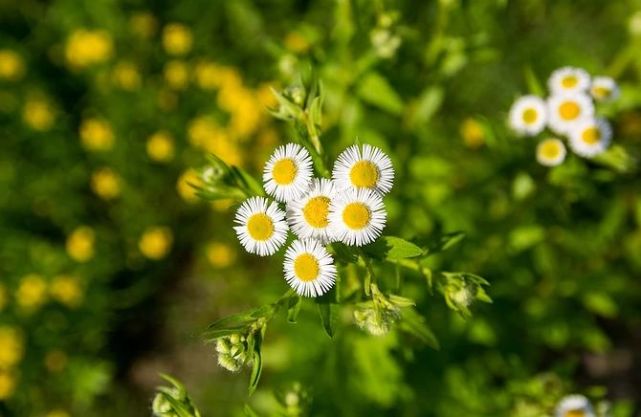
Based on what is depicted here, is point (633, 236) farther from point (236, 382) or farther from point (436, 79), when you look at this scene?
point (236, 382)

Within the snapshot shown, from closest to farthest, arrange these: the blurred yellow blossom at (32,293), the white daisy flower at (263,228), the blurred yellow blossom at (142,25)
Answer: the white daisy flower at (263,228), the blurred yellow blossom at (32,293), the blurred yellow blossom at (142,25)

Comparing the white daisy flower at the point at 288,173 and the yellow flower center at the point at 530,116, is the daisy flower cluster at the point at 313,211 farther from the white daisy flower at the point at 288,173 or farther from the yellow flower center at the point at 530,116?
the yellow flower center at the point at 530,116

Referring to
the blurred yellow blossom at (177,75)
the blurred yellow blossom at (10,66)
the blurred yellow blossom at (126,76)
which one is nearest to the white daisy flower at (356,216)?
the blurred yellow blossom at (177,75)

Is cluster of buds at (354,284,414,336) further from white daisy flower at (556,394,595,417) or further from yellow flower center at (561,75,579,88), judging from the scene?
yellow flower center at (561,75,579,88)

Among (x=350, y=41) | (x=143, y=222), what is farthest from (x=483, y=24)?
(x=143, y=222)

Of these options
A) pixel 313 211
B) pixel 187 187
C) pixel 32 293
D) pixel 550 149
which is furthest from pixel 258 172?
pixel 313 211

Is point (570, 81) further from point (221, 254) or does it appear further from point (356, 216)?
point (221, 254)
